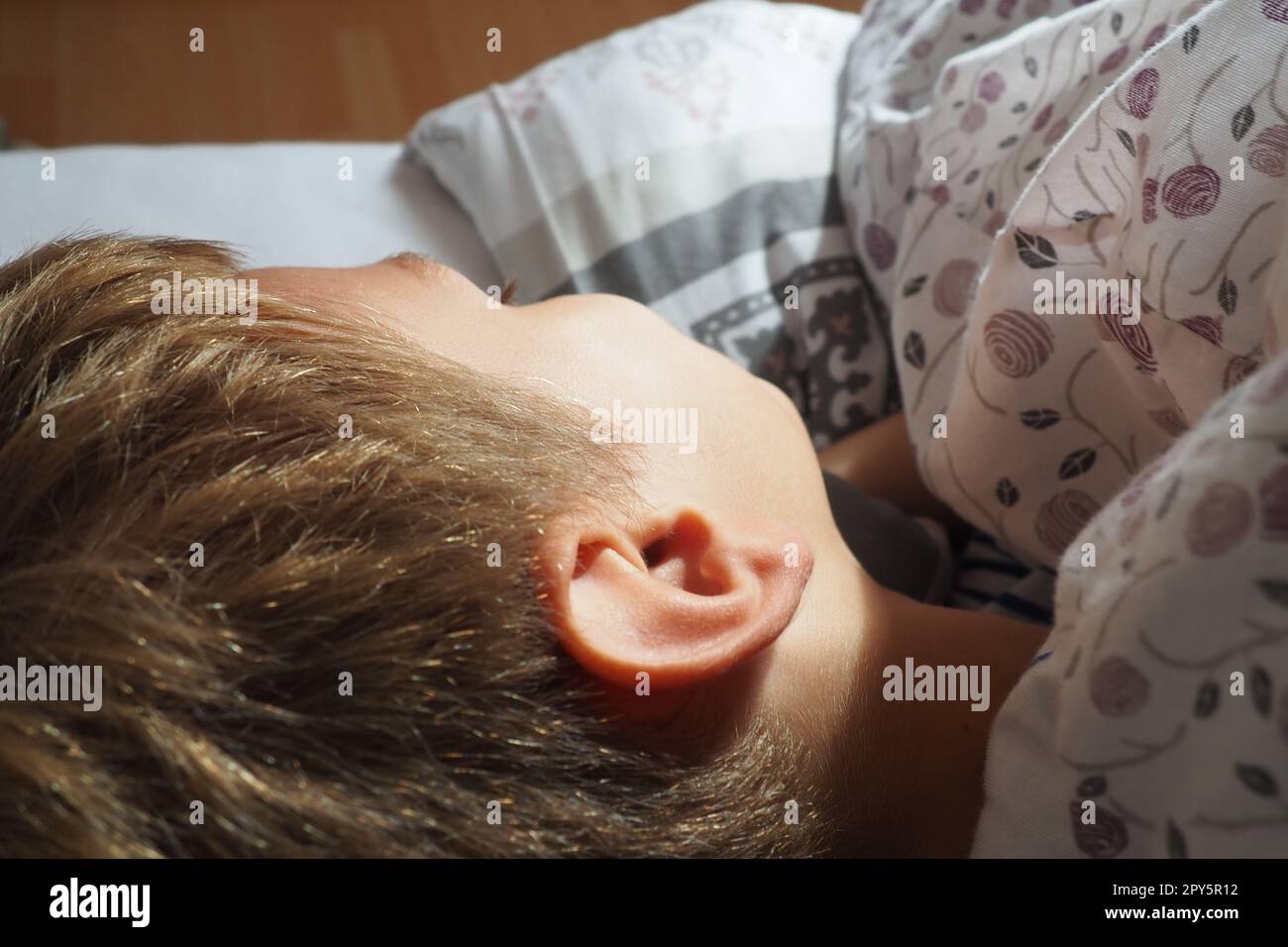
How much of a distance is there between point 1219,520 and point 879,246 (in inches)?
19.4

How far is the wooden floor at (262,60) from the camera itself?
62.7 inches

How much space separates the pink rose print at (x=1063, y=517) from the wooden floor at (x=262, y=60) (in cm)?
115

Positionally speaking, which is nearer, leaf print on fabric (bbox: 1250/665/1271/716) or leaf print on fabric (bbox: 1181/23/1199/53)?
leaf print on fabric (bbox: 1250/665/1271/716)

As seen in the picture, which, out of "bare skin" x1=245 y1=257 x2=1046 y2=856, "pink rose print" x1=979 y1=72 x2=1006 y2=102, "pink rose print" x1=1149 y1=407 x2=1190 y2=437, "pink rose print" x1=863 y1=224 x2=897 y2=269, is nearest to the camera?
"bare skin" x1=245 y1=257 x2=1046 y2=856

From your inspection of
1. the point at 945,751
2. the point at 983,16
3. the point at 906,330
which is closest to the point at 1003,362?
the point at 906,330

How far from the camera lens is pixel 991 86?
760 millimetres

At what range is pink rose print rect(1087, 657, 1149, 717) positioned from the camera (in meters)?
0.44

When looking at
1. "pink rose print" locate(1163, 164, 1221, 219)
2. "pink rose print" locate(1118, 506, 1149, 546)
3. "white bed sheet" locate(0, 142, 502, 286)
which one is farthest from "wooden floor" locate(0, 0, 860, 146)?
"pink rose print" locate(1118, 506, 1149, 546)

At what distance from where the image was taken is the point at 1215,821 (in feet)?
1.40

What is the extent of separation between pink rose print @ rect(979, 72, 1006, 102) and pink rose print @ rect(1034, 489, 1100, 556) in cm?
27

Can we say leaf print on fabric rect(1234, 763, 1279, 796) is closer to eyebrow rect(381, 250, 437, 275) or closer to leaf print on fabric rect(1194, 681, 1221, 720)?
leaf print on fabric rect(1194, 681, 1221, 720)

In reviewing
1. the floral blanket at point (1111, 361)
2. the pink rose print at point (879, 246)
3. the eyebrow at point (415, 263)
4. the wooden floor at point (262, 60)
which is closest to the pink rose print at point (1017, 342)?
the floral blanket at point (1111, 361)

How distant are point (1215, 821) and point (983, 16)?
2.13 feet

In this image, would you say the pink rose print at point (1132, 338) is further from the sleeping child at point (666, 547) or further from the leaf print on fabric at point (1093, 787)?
the leaf print on fabric at point (1093, 787)
